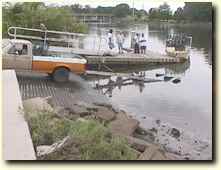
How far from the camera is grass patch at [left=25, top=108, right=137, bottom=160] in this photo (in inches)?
185

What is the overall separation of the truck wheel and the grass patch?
5224mm

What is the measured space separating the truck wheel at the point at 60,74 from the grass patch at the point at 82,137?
5.22 meters

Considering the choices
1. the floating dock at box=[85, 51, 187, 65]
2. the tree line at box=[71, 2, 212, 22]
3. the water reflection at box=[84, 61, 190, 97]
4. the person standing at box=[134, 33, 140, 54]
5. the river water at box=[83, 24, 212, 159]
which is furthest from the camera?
the person standing at box=[134, 33, 140, 54]

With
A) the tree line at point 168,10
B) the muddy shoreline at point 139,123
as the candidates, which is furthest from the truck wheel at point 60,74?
the tree line at point 168,10

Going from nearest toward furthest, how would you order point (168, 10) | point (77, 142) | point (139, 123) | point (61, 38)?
point (77, 142) → point (168, 10) → point (139, 123) → point (61, 38)

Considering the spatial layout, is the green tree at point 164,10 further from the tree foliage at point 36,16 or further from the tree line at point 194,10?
the tree foliage at point 36,16

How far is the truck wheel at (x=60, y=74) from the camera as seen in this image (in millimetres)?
11289

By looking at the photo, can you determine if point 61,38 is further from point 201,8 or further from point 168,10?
point 201,8

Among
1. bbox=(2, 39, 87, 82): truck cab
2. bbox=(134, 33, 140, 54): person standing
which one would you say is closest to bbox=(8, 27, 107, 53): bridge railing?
bbox=(134, 33, 140, 54): person standing

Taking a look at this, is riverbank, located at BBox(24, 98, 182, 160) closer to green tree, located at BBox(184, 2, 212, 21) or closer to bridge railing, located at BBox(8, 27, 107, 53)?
green tree, located at BBox(184, 2, 212, 21)

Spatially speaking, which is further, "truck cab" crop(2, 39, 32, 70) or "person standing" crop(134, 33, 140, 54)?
"person standing" crop(134, 33, 140, 54)

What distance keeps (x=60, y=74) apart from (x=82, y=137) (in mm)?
6411

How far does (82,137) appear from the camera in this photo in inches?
199

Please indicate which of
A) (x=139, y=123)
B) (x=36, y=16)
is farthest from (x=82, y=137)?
(x=36, y=16)
